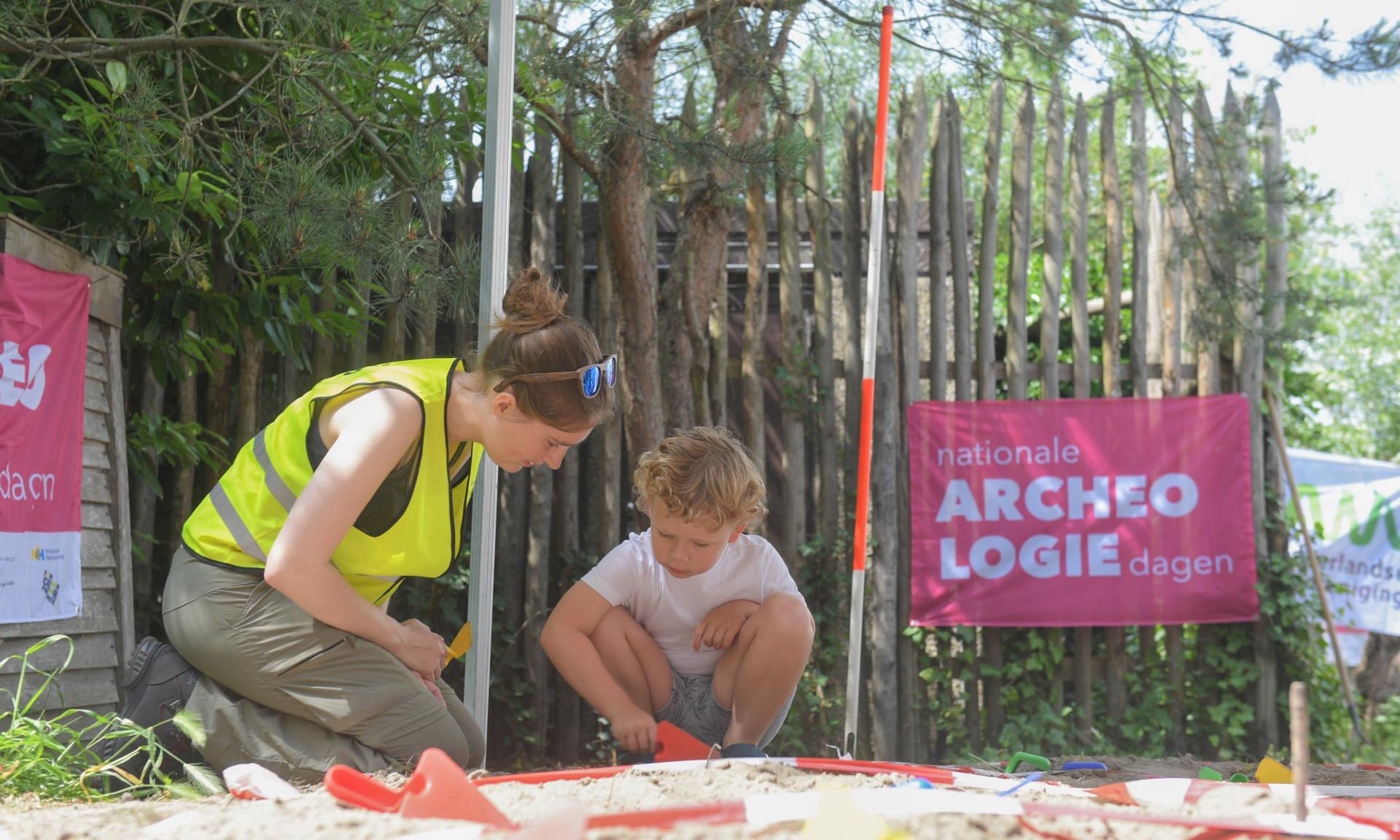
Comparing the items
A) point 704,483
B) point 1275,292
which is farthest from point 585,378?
point 1275,292

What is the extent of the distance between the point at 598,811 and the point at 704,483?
1.05 meters

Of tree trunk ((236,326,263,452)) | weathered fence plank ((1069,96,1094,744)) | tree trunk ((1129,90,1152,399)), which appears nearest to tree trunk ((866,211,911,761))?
weathered fence plank ((1069,96,1094,744))

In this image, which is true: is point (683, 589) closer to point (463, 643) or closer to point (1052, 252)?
point (463, 643)

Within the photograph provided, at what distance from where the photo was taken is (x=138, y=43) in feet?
8.86

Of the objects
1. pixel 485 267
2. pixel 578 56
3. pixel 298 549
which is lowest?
pixel 298 549

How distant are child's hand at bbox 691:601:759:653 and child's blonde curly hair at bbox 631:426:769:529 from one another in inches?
7.6

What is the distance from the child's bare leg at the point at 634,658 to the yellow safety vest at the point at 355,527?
1.79 feet

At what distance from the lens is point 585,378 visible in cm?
207

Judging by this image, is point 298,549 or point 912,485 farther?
point 912,485

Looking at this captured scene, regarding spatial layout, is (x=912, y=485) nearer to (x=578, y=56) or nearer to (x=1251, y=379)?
(x=1251, y=379)

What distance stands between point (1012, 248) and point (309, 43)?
297cm

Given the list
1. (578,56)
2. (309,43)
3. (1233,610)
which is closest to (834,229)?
→ (578,56)

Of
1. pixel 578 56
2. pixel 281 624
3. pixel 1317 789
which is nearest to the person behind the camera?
pixel 1317 789

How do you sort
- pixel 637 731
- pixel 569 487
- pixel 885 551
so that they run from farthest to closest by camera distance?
pixel 885 551
pixel 569 487
pixel 637 731
